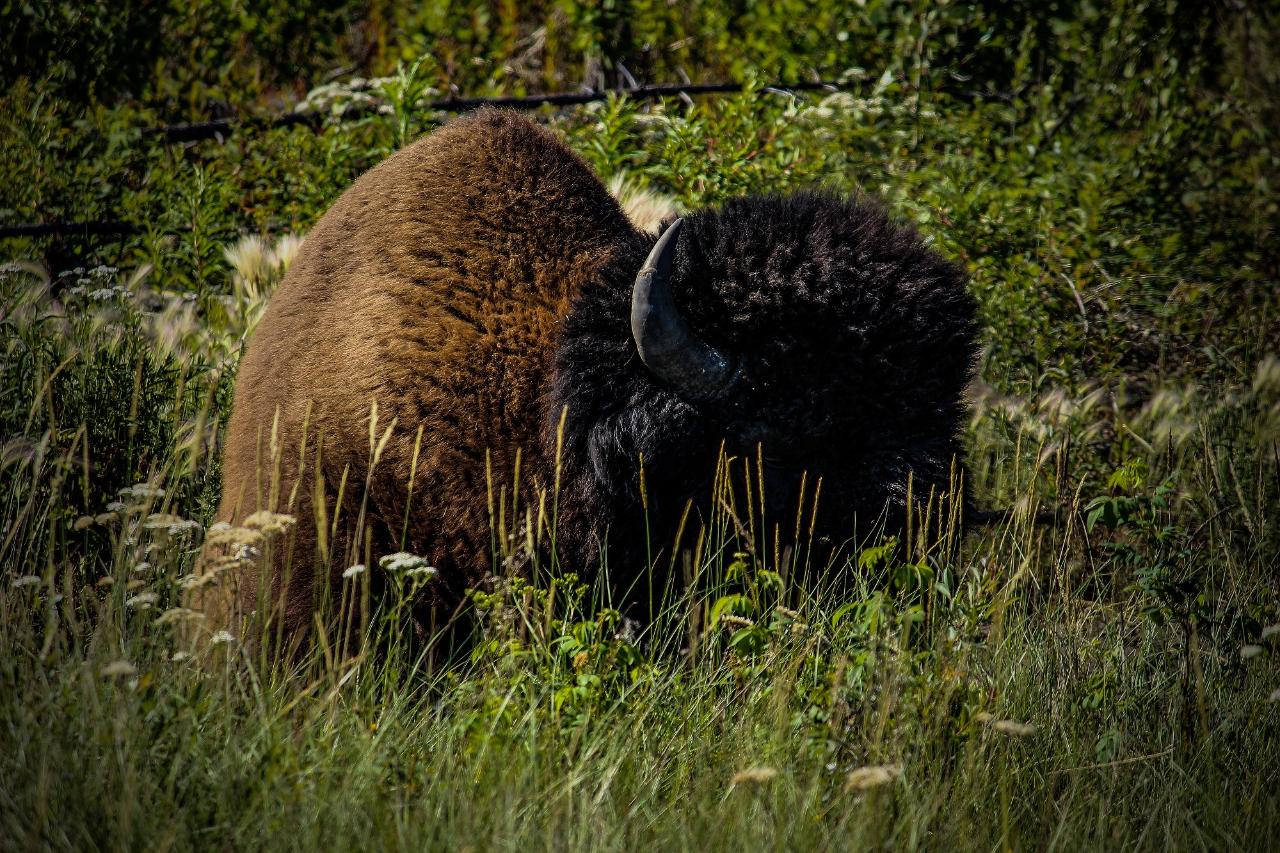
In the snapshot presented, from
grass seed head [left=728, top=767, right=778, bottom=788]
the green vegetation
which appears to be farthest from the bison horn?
grass seed head [left=728, top=767, right=778, bottom=788]

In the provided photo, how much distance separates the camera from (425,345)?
3.25m

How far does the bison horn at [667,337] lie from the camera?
305cm

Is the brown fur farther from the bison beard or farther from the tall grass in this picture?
the tall grass

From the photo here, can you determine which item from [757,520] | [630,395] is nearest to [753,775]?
[757,520]

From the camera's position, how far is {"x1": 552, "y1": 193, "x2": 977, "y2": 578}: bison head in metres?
3.11

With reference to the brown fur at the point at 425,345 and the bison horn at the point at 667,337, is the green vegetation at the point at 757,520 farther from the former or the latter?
the bison horn at the point at 667,337

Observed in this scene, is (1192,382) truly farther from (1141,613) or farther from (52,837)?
(52,837)

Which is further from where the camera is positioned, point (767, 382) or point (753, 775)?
point (767, 382)

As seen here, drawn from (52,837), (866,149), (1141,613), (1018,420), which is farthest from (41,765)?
(866,149)

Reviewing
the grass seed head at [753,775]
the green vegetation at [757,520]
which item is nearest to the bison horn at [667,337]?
the green vegetation at [757,520]

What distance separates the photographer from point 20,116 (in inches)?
218

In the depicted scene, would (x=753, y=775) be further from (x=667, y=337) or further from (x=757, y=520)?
(x=667, y=337)

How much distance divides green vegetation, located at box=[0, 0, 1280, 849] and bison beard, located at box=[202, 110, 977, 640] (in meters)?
0.23

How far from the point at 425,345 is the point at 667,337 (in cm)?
74
